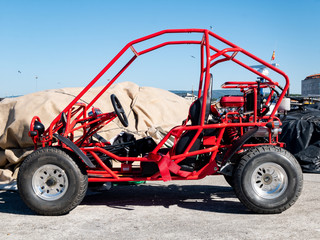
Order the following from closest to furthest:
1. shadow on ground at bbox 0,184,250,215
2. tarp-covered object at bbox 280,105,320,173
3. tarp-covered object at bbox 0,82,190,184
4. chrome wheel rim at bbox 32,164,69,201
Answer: chrome wheel rim at bbox 32,164,69,201, shadow on ground at bbox 0,184,250,215, tarp-covered object at bbox 0,82,190,184, tarp-covered object at bbox 280,105,320,173

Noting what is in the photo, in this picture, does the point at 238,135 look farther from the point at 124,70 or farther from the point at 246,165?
the point at 124,70

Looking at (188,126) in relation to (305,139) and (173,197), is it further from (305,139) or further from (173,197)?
(305,139)

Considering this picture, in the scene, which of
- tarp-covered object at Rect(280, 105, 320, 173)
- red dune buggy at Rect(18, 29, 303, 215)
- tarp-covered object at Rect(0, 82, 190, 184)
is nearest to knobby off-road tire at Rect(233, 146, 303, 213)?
red dune buggy at Rect(18, 29, 303, 215)

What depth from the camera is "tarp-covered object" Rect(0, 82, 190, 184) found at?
23.8 ft

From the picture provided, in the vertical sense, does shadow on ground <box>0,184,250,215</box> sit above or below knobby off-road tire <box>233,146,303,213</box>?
below

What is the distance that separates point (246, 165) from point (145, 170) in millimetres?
1200

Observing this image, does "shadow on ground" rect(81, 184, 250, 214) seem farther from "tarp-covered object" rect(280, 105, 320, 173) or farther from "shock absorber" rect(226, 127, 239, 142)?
"tarp-covered object" rect(280, 105, 320, 173)

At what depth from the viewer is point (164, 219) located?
428 cm

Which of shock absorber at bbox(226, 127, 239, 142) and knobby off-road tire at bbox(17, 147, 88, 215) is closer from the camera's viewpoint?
knobby off-road tire at bbox(17, 147, 88, 215)

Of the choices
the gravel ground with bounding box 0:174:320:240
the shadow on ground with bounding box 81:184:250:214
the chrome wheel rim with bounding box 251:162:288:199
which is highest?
the chrome wheel rim with bounding box 251:162:288:199

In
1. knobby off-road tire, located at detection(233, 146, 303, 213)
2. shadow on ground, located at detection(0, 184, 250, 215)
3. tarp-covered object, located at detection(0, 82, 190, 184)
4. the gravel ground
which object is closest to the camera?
the gravel ground

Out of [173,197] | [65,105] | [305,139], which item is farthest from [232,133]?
[65,105]

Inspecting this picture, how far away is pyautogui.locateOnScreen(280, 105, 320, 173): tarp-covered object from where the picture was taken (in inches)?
293

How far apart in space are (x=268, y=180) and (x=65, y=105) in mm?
4737
